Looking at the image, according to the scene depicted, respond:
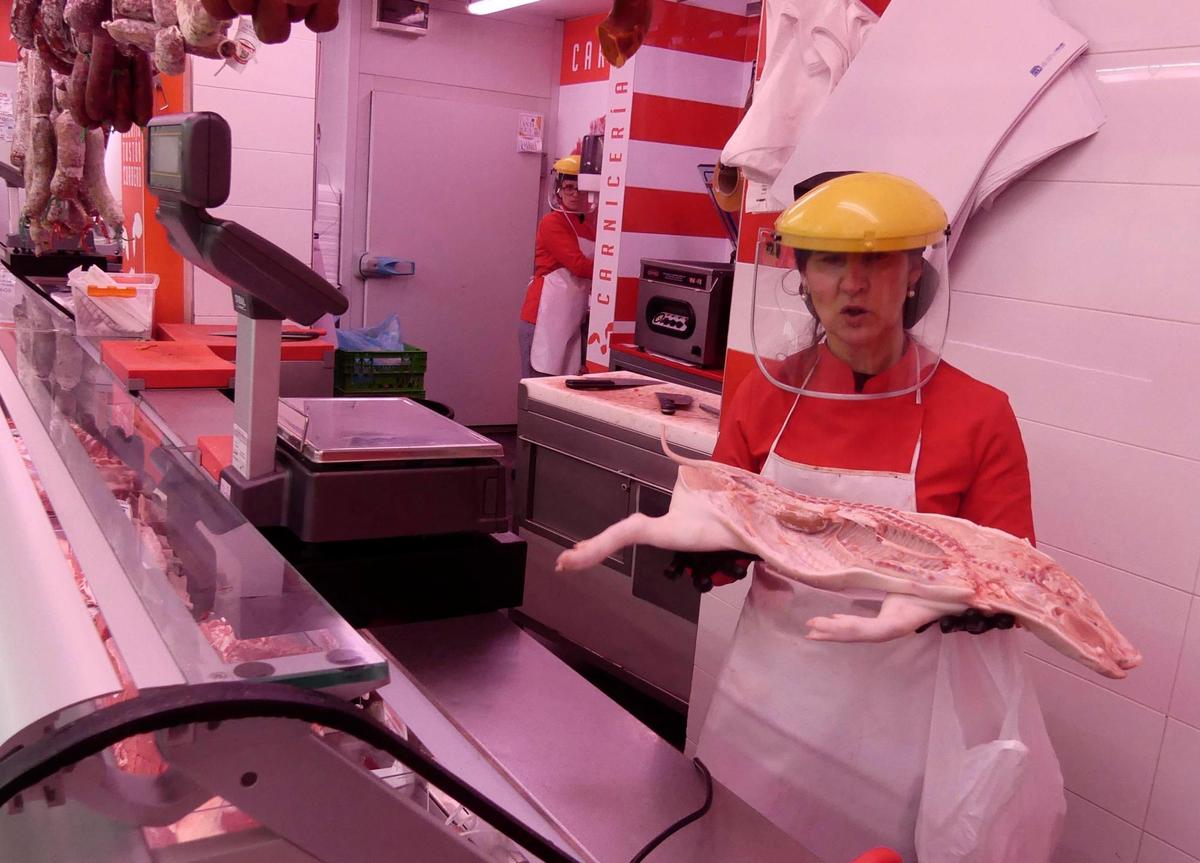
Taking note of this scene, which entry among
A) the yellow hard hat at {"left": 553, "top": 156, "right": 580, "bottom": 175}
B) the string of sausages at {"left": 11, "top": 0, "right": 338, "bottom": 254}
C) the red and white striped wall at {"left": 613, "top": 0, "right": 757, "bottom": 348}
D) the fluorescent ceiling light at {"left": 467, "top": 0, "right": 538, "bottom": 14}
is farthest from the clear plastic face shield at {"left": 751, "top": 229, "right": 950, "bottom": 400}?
the fluorescent ceiling light at {"left": 467, "top": 0, "right": 538, "bottom": 14}

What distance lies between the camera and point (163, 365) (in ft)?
8.25

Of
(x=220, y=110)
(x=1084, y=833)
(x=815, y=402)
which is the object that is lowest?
(x=1084, y=833)

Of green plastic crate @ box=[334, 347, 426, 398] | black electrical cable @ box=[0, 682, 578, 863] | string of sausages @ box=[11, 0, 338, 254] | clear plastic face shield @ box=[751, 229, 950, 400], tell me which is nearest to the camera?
black electrical cable @ box=[0, 682, 578, 863]

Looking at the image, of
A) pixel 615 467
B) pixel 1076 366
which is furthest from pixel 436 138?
pixel 1076 366

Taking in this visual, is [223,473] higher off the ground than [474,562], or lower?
higher

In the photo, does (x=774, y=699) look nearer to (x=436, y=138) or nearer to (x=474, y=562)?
(x=474, y=562)

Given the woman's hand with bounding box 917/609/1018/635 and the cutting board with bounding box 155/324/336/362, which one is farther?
the cutting board with bounding box 155/324/336/362

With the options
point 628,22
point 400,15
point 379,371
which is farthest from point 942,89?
point 400,15

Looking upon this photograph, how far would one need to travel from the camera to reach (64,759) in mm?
627

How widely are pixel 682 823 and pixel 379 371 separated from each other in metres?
4.48

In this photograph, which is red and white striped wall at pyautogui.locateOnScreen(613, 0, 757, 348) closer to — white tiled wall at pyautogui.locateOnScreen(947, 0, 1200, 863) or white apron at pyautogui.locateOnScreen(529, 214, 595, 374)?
white apron at pyautogui.locateOnScreen(529, 214, 595, 374)

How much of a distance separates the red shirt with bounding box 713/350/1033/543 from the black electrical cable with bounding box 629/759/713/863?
2.28 ft

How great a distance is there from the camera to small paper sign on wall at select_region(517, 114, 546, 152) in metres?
→ 7.24

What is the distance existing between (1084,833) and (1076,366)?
3.31ft
